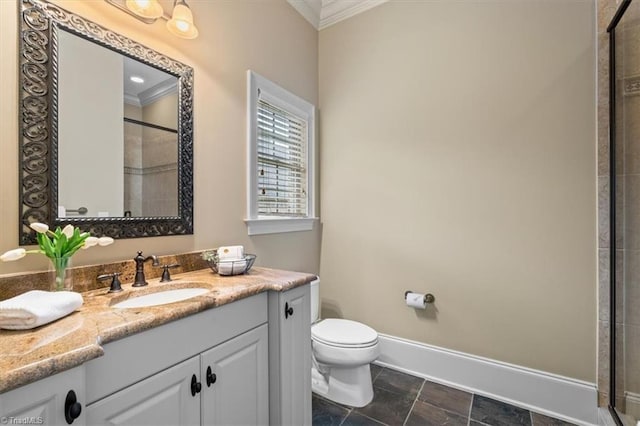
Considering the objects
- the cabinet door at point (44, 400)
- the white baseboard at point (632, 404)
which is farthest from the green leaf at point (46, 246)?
the white baseboard at point (632, 404)

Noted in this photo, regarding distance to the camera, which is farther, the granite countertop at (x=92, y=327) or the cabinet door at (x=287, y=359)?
the cabinet door at (x=287, y=359)

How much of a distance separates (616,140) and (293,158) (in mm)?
2012

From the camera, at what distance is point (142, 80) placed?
4.58 feet

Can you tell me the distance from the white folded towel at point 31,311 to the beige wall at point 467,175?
1.90 meters

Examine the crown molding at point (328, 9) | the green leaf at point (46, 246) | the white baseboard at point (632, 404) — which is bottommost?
the white baseboard at point (632, 404)

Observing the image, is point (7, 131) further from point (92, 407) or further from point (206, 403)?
point (206, 403)

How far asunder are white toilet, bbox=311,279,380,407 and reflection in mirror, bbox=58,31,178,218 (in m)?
1.18

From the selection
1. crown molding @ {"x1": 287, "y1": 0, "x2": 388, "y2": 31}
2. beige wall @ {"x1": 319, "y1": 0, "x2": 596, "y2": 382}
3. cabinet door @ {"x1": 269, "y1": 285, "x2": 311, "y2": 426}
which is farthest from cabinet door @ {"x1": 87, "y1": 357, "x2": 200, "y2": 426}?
crown molding @ {"x1": 287, "y1": 0, "x2": 388, "y2": 31}

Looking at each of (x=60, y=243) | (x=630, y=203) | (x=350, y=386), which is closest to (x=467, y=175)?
(x=630, y=203)

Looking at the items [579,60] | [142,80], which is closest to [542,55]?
[579,60]

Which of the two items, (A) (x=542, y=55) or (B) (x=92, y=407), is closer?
(B) (x=92, y=407)

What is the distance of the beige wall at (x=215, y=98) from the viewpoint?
1029mm

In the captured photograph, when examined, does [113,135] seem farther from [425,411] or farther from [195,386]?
[425,411]

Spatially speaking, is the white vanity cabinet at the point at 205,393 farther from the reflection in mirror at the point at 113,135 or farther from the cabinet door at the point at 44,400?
the reflection in mirror at the point at 113,135
